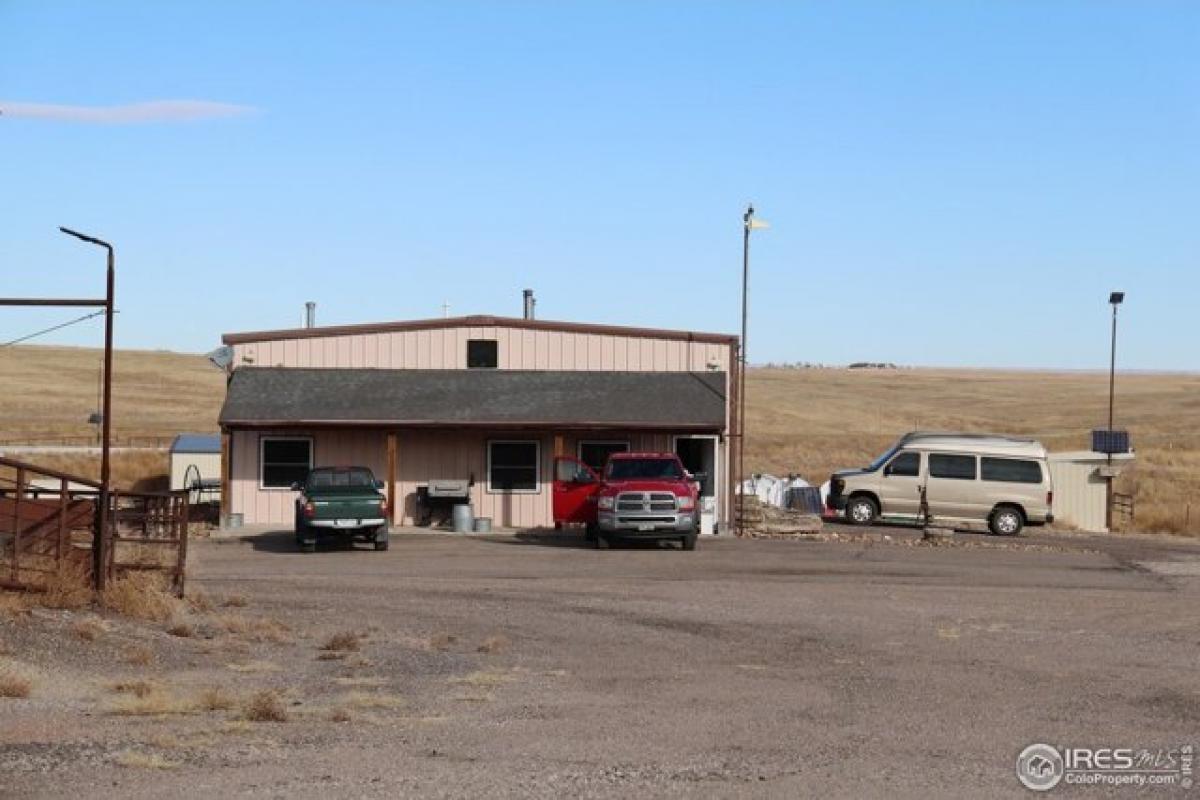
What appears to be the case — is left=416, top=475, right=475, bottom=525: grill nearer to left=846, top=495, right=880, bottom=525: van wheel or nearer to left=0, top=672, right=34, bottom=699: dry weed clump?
left=846, top=495, right=880, bottom=525: van wheel

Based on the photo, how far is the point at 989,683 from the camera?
1541 cm

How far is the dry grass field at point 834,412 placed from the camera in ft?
201

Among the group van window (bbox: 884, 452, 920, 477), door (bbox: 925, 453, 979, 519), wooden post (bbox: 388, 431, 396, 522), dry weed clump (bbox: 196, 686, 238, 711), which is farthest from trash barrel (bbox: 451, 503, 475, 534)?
dry weed clump (bbox: 196, 686, 238, 711)

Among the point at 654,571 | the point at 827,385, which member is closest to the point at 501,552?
the point at 654,571

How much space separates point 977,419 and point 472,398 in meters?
74.0

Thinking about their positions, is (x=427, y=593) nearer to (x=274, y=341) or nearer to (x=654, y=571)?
(x=654, y=571)

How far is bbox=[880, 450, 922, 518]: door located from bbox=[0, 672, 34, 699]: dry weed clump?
96.5 ft

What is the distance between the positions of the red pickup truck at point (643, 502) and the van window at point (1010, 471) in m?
10.1

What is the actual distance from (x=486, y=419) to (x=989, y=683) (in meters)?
22.0

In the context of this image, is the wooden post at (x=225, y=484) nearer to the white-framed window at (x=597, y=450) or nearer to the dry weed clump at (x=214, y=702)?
the white-framed window at (x=597, y=450)

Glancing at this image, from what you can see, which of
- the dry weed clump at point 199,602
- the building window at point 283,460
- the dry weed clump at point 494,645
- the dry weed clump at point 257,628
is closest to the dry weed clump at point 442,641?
the dry weed clump at point 494,645

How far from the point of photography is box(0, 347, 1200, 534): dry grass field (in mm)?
61312

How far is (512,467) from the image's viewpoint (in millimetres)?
37875

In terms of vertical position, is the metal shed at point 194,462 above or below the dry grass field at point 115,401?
below
